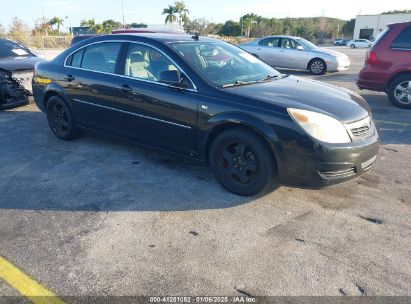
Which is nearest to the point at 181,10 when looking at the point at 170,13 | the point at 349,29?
the point at 170,13

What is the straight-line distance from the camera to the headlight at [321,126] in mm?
3215

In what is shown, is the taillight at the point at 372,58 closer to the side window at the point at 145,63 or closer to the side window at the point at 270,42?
the side window at the point at 145,63

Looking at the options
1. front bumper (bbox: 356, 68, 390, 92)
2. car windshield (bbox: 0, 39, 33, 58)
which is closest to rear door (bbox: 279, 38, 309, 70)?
Result: front bumper (bbox: 356, 68, 390, 92)

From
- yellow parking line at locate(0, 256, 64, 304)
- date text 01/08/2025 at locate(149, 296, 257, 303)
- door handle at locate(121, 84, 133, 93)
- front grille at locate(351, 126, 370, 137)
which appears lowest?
yellow parking line at locate(0, 256, 64, 304)

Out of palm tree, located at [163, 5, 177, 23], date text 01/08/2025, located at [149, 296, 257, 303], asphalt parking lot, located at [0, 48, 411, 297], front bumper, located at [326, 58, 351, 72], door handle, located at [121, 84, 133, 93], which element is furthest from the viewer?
palm tree, located at [163, 5, 177, 23]

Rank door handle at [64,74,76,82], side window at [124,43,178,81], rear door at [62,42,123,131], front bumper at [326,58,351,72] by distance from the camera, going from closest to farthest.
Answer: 1. side window at [124,43,178,81]
2. rear door at [62,42,123,131]
3. door handle at [64,74,76,82]
4. front bumper at [326,58,351,72]

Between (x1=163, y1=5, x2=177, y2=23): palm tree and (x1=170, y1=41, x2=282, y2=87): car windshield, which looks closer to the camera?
(x1=170, y1=41, x2=282, y2=87): car windshield

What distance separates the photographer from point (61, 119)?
556cm

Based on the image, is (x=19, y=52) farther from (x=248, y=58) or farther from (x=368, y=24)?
(x=368, y=24)

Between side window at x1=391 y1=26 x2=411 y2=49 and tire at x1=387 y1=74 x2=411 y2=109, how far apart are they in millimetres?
610

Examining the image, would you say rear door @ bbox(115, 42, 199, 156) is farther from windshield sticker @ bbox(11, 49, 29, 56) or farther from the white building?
the white building

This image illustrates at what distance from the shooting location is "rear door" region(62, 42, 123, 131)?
4562 millimetres

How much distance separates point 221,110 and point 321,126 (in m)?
0.98

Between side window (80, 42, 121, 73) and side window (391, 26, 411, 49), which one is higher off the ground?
side window (391, 26, 411, 49)
